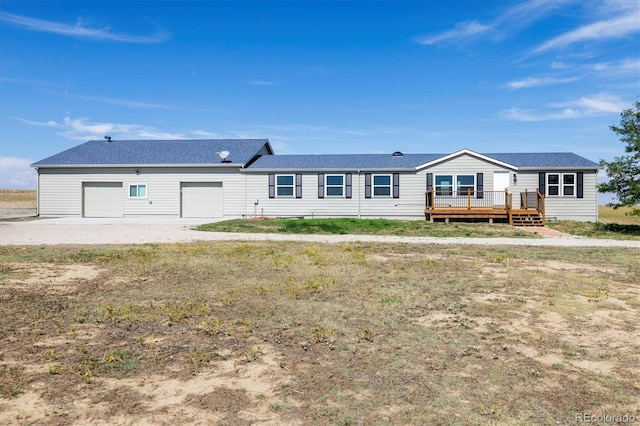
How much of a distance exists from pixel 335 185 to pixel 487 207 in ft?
27.4

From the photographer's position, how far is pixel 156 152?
29.6m

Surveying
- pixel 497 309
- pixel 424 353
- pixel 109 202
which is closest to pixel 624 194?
pixel 497 309

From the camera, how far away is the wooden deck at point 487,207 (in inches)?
920

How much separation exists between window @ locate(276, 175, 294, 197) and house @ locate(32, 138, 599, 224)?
58 mm

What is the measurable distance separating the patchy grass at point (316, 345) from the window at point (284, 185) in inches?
682

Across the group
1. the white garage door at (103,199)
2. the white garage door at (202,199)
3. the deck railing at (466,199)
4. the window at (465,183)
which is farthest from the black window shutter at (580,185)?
the white garage door at (103,199)

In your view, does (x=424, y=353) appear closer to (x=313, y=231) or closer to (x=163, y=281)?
(x=163, y=281)

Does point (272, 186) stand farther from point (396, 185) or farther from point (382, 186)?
point (396, 185)

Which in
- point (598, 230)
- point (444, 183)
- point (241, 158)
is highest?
point (241, 158)

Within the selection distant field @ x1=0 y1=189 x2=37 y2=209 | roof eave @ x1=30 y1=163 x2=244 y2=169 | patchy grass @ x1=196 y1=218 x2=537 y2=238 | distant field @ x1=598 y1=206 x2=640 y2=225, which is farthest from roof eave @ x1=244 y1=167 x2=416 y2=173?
distant field @ x1=0 y1=189 x2=37 y2=209

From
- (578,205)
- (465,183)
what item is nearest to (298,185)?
(465,183)

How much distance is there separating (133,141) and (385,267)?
27012mm

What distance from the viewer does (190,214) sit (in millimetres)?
27922

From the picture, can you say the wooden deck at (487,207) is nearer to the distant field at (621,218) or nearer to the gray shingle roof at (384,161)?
the gray shingle roof at (384,161)
